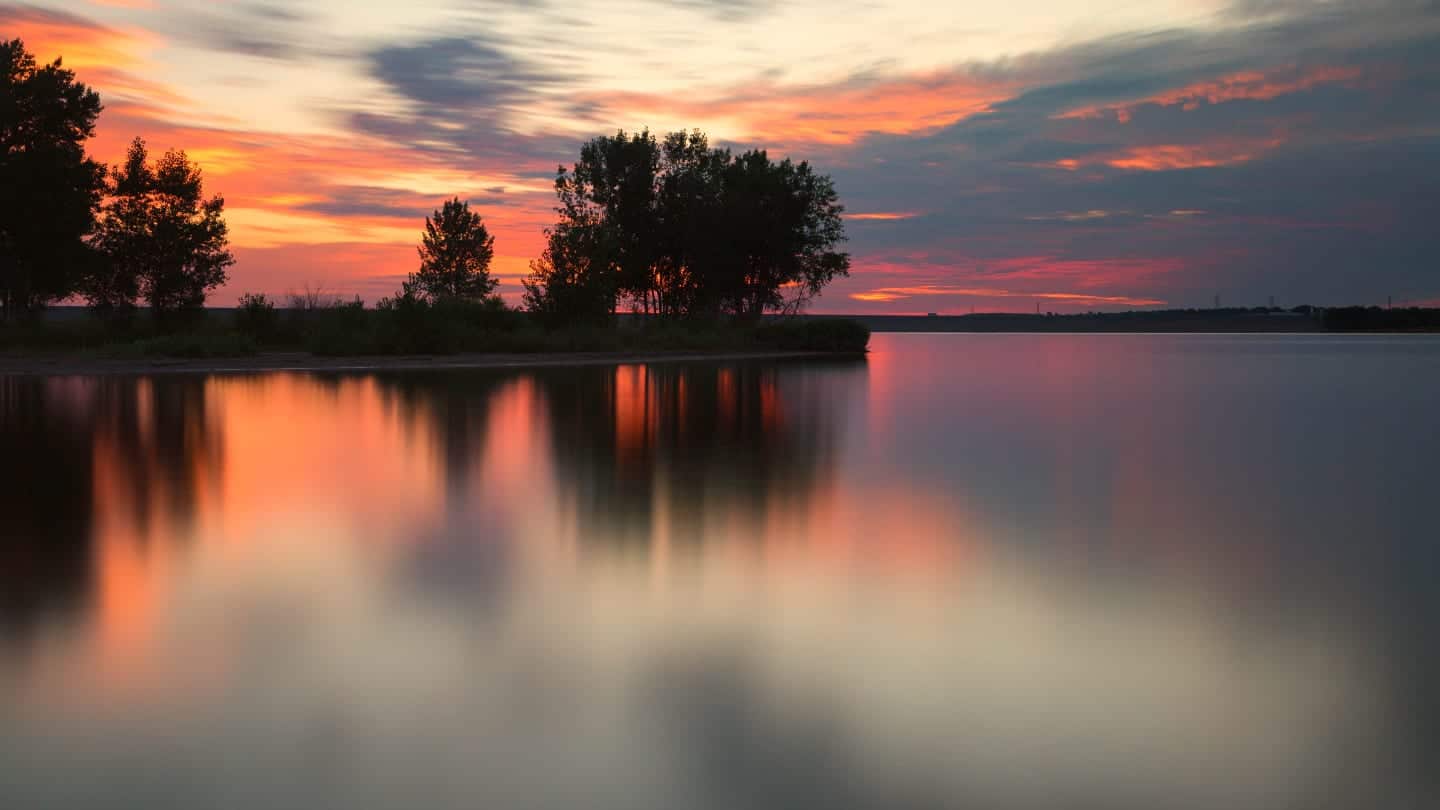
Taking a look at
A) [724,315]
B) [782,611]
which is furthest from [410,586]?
[724,315]

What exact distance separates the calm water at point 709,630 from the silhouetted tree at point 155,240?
150ft

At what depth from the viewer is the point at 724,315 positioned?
6994 centimetres

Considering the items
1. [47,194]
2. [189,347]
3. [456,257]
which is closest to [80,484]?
[189,347]

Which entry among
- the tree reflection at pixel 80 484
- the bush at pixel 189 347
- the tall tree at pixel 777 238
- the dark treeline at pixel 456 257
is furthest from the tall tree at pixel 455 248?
the tree reflection at pixel 80 484

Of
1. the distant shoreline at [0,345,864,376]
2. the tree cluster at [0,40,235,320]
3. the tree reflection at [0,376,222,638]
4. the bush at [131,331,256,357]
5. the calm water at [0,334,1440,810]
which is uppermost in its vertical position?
the tree cluster at [0,40,235,320]

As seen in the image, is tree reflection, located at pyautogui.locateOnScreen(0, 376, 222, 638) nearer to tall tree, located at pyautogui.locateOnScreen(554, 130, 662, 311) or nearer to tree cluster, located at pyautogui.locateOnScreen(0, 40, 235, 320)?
tree cluster, located at pyautogui.locateOnScreen(0, 40, 235, 320)

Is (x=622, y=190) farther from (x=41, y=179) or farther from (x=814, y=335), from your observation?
(x=41, y=179)

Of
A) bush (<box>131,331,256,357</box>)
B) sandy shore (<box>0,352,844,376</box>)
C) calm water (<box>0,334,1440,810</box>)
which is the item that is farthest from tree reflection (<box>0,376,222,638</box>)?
bush (<box>131,331,256,357</box>)

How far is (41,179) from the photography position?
43188 millimetres

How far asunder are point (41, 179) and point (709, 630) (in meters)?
47.5

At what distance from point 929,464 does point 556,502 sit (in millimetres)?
5540

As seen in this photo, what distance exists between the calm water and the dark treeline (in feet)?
104

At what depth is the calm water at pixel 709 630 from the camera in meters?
4.16

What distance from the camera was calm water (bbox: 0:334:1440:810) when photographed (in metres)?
4.16
